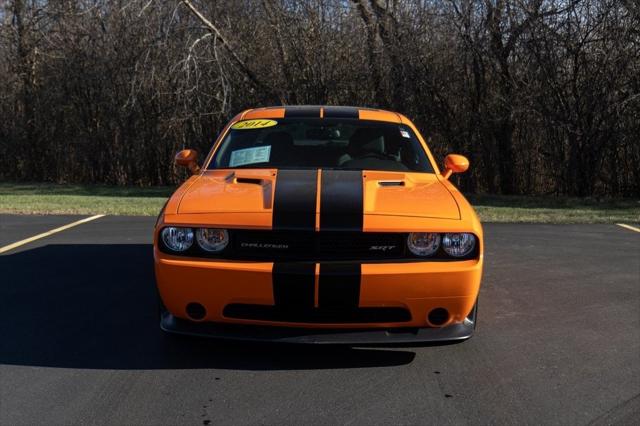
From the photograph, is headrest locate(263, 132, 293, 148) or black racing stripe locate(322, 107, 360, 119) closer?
headrest locate(263, 132, 293, 148)

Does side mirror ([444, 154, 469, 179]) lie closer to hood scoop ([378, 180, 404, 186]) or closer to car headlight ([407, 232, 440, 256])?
hood scoop ([378, 180, 404, 186])

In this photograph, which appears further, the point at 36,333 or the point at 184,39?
the point at 184,39

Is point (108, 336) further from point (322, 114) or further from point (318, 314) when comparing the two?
point (322, 114)

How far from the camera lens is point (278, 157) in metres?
5.02

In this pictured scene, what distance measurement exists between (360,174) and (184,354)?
1.71 metres

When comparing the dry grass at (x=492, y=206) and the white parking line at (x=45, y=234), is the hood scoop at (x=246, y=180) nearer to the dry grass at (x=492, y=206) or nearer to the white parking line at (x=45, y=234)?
the white parking line at (x=45, y=234)

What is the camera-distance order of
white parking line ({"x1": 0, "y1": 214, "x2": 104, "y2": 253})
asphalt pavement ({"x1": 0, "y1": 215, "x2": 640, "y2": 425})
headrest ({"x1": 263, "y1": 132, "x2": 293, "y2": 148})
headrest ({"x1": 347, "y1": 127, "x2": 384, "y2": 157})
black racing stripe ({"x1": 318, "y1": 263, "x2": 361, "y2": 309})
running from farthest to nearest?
white parking line ({"x1": 0, "y1": 214, "x2": 104, "y2": 253}) < headrest ({"x1": 347, "y1": 127, "x2": 384, "y2": 157}) < headrest ({"x1": 263, "y1": 132, "x2": 293, "y2": 148}) < black racing stripe ({"x1": 318, "y1": 263, "x2": 361, "y2": 309}) < asphalt pavement ({"x1": 0, "y1": 215, "x2": 640, "y2": 425})

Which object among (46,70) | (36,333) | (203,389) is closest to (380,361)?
(203,389)

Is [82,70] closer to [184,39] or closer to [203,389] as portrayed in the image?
[184,39]

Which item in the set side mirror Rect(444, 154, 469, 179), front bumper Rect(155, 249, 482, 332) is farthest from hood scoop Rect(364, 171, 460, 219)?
side mirror Rect(444, 154, 469, 179)

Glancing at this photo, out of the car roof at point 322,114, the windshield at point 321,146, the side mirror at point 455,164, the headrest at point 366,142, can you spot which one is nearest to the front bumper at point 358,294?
the windshield at point 321,146

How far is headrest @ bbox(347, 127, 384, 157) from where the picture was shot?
5.26m

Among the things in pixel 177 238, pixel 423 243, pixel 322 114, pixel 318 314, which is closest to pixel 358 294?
pixel 318 314

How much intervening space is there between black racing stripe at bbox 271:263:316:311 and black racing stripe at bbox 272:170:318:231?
219mm
